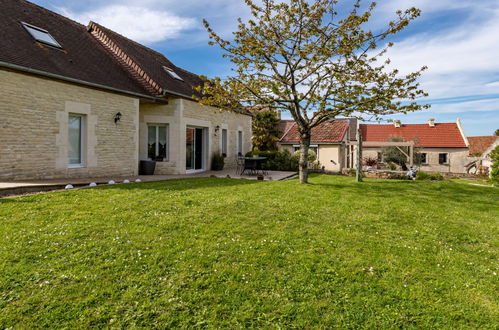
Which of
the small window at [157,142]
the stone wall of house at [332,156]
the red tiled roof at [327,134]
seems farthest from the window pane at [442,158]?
the small window at [157,142]

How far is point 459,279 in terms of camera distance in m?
3.46

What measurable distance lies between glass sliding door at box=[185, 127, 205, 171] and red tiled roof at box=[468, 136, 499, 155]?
35327mm

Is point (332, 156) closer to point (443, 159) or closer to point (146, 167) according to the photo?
point (443, 159)

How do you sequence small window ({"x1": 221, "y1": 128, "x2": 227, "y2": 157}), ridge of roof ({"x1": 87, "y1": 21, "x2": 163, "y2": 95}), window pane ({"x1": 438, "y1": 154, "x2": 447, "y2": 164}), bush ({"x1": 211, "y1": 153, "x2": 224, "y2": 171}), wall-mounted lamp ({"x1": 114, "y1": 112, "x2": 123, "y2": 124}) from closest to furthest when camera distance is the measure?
wall-mounted lamp ({"x1": 114, "y1": 112, "x2": 123, "y2": 124}), ridge of roof ({"x1": 87, "y1": 21, "x2": 163, "y2": 95}), bush ({"x1": 211, "y1": 153, "x2": 224, "y2": 171}), small window ({"x1": 221, "y1": 128, "x2": 227, "y2": 157}), window pane ({"x1": 438, "y1": 154, "x2": 447, "y2": 164})

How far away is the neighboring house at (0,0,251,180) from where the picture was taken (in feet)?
27.9

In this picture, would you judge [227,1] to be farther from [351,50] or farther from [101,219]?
[101,219]

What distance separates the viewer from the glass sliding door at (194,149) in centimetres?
1484

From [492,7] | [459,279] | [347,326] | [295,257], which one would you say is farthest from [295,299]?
[492,7]

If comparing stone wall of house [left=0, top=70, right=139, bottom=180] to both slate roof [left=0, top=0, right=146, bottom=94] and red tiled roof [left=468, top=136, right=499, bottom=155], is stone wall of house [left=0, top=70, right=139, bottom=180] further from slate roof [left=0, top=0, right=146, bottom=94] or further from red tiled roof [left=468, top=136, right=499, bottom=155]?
red tiled roof [left=468, top=136, right=499, bottom=155]

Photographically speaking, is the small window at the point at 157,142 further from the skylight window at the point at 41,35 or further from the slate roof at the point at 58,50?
the skylight window at the point at 41,35

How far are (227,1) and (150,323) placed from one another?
11.0 meters

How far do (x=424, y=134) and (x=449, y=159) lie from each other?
3.89 m

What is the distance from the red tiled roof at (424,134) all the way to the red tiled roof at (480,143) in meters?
4.81

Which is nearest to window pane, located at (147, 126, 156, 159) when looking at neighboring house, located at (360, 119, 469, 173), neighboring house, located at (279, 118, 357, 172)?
neighboring house, located at (279, 118, 357, 172)
